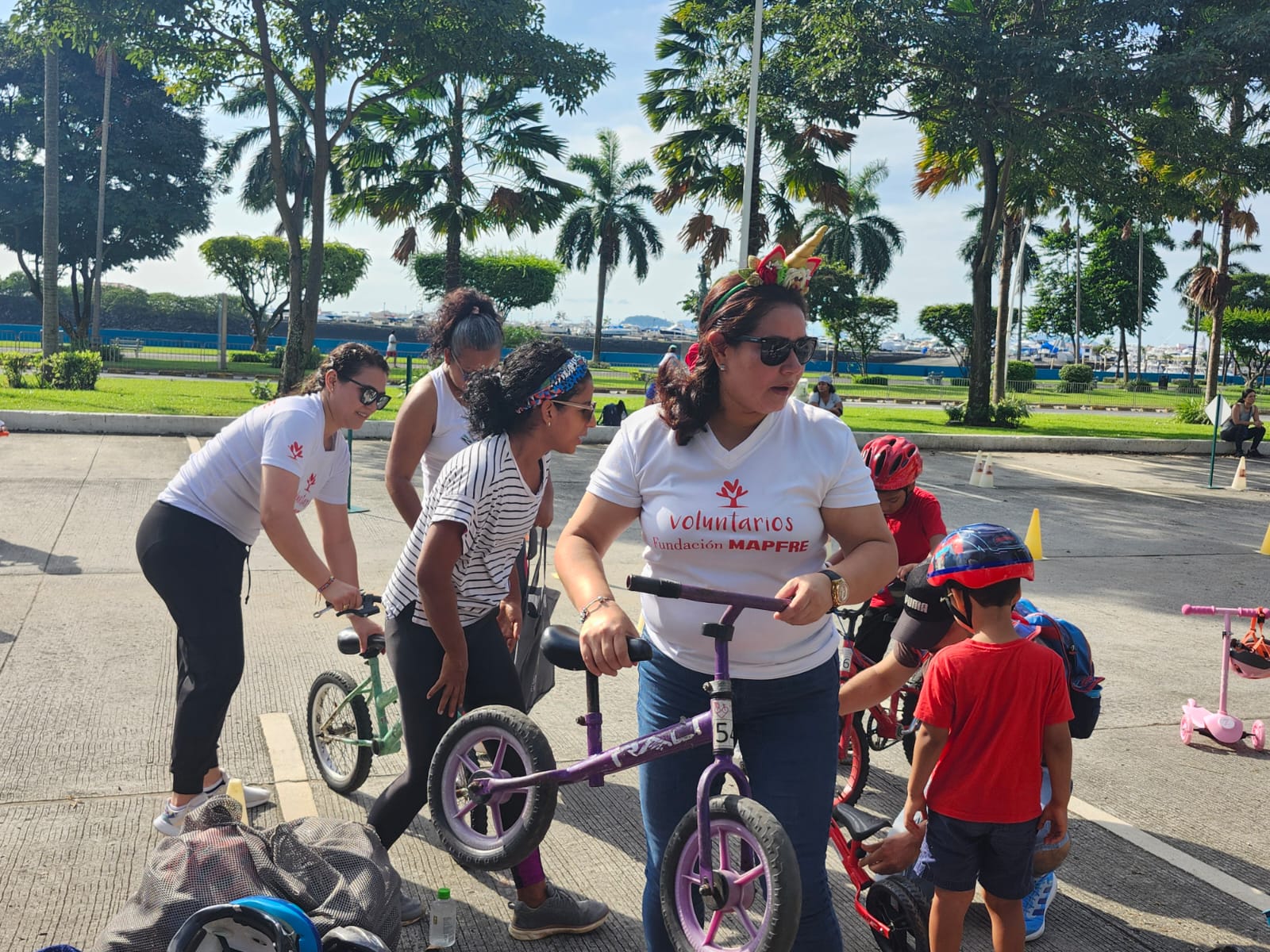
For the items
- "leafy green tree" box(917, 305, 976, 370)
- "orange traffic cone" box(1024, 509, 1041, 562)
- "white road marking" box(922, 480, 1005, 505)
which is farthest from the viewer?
"leafy green tree" box(917, 305, 976, 370)

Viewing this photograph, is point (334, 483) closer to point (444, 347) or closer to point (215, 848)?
point (444, 347)

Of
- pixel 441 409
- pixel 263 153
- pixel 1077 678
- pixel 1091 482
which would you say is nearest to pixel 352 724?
pixel 441 409

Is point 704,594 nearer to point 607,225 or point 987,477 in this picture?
point 987,477

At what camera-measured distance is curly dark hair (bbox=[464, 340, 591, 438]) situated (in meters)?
3.25

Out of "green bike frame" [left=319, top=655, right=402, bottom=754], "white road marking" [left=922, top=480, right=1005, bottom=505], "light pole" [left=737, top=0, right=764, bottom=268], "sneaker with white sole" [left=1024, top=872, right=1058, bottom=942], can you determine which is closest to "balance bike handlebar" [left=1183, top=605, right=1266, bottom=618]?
"sneaker with white sole" [left=1024, top=872, right=1058, bottom=942]

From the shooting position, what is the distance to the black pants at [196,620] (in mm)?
3682

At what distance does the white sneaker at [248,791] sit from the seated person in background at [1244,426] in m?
20.5

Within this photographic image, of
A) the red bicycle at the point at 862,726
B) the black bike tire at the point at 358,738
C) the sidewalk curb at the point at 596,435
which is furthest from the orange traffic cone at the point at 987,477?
the black bike tire at the point at 358,738

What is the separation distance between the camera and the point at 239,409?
63.0ft

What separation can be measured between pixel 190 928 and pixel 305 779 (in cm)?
193

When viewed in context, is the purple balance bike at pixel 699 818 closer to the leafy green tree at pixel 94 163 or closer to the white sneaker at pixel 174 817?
the white sneaker at pixel 174 817

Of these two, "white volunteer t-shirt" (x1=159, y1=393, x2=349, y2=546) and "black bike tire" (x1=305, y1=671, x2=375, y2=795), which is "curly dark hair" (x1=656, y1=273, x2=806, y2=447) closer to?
"white volunteer t-shirt" (x1=159, y1=393, x2=349, y2=546)

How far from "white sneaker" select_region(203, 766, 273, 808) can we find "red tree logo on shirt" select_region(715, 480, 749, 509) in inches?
98.2

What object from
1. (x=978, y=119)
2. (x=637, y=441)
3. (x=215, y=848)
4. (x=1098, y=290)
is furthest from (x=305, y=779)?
(x=1098, y=290)
